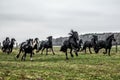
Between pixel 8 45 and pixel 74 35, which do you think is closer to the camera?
pixel 74 35

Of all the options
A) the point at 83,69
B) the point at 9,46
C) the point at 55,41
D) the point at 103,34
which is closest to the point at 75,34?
the point at 83,69

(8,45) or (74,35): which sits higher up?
(74,35)

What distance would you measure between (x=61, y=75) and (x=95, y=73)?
9.06ft

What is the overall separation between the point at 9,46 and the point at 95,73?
32215mm

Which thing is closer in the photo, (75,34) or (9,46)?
(75,34)

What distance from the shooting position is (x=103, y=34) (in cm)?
9519

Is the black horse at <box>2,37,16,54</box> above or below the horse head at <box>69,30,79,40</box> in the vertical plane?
below

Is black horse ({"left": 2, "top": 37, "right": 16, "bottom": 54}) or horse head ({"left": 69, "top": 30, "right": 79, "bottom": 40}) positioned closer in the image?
horse head ({"left": 69, "top": 30, "right": 79, "bottom": 40})

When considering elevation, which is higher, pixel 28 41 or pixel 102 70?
pixel 28 41

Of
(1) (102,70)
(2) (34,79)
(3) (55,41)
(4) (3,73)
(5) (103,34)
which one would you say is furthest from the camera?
(3) (55,41)

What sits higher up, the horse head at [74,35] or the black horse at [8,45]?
the horse head at [74,35]

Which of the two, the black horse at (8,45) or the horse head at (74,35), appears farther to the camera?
the black horse at (8,45)

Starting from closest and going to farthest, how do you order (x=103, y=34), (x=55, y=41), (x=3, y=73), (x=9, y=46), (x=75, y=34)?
(x=3, y=73) → (x=75, y=34) → (x=9, y=46) → (x=103, y=34) → (x=55, y=41)

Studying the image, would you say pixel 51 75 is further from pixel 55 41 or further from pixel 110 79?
pixel 55 41
